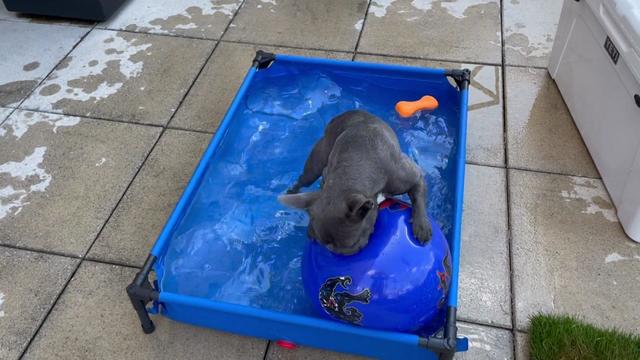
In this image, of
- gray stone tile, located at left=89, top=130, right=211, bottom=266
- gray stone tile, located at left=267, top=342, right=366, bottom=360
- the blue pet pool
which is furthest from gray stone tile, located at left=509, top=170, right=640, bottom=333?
gray stone tile, located at left=89, top=130, right=211, bottom=266

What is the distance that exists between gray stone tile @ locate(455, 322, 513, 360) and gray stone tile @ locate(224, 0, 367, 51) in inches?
116

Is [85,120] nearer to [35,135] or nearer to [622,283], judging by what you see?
[35,135]

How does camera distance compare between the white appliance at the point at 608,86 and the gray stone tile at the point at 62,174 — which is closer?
the white appliance at the point at 608,86

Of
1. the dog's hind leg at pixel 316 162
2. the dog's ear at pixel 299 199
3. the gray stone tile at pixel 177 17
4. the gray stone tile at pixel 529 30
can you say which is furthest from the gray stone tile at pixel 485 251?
the gray stone tile at pixel 177 17

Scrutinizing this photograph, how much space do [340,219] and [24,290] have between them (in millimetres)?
2249

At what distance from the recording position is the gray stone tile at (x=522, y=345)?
116 inches

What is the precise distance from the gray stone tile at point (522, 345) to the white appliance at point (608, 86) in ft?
3.46

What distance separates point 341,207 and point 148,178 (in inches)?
82.8

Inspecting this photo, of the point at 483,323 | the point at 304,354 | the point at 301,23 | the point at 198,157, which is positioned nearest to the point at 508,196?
the point at 483,323

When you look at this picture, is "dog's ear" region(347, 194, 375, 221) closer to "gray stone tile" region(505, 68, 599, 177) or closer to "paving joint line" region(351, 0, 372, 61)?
"gray stone tile" region(505, 68, 599, 177)

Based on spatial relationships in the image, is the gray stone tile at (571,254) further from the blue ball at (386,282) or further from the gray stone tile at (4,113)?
the gray stone tile at (4,113)

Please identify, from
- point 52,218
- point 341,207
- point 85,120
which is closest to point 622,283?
point 341,207

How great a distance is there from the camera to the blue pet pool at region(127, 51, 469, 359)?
110 inches

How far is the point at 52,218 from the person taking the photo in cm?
387
